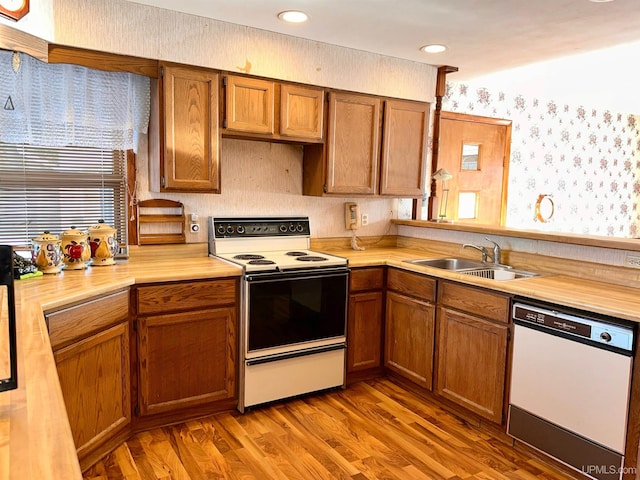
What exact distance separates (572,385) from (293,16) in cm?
237

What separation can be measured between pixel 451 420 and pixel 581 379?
891 mm

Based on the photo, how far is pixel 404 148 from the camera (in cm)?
360

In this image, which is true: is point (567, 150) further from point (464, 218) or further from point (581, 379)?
point (581, 379)

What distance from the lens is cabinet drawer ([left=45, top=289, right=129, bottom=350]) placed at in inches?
76.4

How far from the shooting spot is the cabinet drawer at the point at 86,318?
→ 6.37 feet

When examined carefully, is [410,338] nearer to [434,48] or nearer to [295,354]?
[295,354]

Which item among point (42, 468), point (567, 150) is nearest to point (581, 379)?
Result: point (42, 468)

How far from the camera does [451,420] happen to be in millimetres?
2801

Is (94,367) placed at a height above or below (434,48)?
below

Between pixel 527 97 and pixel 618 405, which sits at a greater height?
pixel 527 97

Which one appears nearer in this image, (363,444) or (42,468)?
(42,468)

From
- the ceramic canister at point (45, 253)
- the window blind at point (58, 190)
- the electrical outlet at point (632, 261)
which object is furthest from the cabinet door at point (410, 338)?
the ceramic canister at point (45, 253)

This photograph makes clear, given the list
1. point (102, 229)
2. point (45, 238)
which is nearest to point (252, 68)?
point (102, 229)

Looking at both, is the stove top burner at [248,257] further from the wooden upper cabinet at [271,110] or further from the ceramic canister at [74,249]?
the ceramic canister at [74,249]
